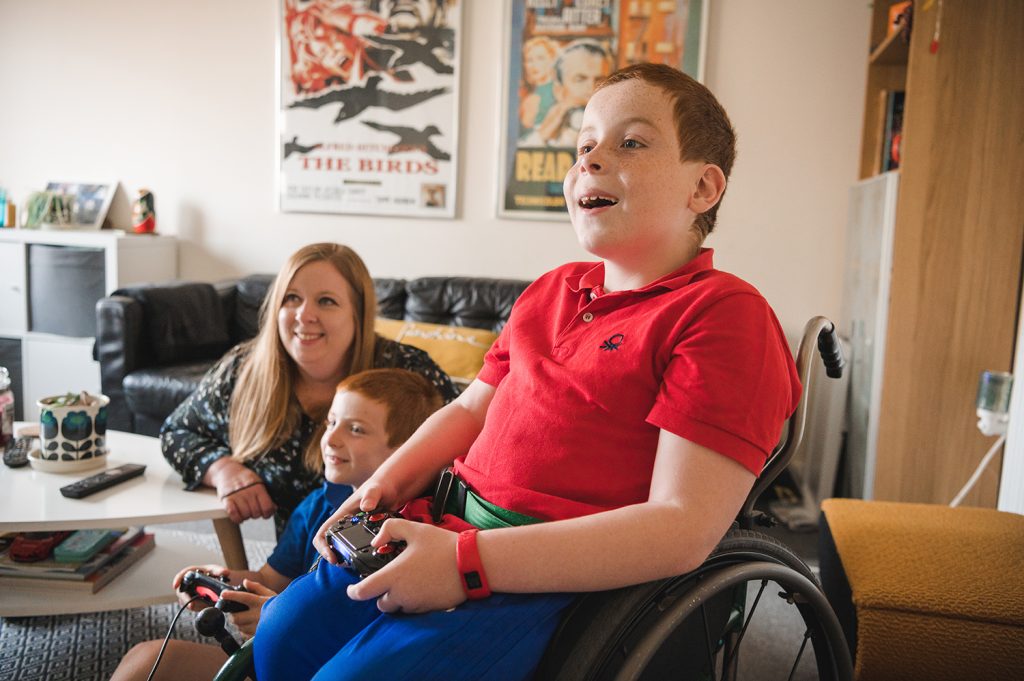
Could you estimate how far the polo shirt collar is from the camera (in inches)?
36.7

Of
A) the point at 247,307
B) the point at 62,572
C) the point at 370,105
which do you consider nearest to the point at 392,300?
the point at 247,307

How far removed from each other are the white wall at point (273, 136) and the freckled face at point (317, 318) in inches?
80.0

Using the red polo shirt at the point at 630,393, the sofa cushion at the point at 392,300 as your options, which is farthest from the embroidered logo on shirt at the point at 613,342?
the sofa cushion at the point at 392,300

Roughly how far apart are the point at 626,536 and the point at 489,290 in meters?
2.53

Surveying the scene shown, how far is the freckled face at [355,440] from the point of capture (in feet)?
4.42

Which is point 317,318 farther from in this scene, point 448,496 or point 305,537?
point 448,496

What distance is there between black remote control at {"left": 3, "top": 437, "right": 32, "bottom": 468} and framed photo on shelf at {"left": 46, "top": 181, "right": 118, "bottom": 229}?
94.4 inches

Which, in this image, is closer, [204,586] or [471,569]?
[471,569]

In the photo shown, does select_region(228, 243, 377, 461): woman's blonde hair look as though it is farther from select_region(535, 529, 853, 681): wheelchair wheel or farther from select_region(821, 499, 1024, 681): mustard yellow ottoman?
select_region(821, 499, 1024, 681): mustard yellow ottoman

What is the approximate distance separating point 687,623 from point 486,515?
0.87 ft

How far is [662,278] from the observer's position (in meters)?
0.96

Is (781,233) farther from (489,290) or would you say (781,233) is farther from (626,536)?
(626,536)

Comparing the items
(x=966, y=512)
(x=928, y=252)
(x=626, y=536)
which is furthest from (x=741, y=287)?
(x=928, y=252)

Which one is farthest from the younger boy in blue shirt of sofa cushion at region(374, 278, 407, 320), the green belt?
sofa cushion at region(374, 278, 407, 320)
